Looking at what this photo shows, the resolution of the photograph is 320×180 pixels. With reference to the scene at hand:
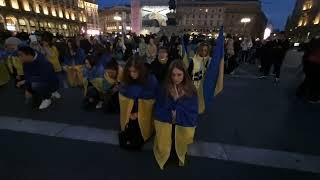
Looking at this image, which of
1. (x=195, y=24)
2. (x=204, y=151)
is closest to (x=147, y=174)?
(x=204, y=151)

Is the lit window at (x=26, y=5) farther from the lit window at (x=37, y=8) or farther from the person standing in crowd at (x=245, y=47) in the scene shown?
the person standing in crowd at (x=245, y=47)

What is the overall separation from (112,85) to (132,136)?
2.31 metres

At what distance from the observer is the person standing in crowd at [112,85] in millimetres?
6031

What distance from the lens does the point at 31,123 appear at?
5.30m

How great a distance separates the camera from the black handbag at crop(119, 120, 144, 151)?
4.21 m

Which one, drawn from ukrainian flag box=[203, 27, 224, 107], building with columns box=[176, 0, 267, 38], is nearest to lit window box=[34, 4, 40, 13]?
building with columns box=[176, 0, 267, 38]

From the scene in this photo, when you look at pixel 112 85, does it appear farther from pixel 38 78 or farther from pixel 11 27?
pixel 11 27

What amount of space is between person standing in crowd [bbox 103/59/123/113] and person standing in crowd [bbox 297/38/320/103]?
5.87m

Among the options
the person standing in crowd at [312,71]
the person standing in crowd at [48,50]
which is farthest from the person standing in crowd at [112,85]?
the person standing in crowd at [312,71]

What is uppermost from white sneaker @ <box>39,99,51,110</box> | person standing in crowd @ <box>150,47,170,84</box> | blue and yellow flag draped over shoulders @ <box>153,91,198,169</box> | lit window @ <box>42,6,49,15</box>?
lit window @ <box>42,6,49,15</box>

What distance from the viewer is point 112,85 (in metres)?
6.22

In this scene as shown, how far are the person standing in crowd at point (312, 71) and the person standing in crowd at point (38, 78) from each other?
25.0ft

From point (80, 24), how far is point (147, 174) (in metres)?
84.1

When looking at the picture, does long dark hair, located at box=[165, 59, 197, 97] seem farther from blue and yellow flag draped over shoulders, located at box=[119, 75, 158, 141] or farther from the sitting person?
the sitting person
